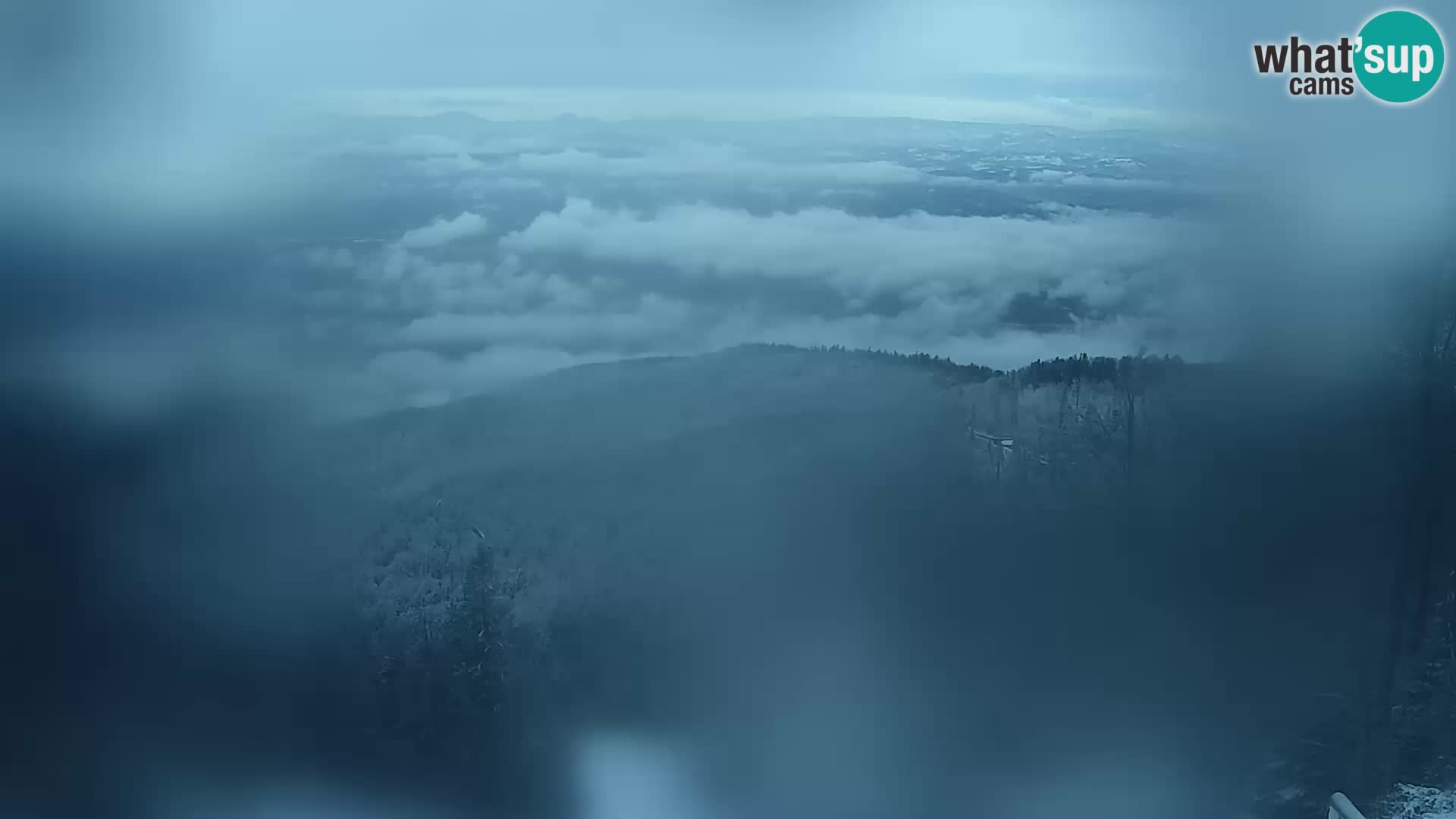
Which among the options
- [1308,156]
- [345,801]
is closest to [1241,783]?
[1308,156]

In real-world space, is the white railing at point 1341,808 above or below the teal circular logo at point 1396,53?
below

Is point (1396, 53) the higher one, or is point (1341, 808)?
point (1396, 53)

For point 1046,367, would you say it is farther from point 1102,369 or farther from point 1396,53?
point 1396,53

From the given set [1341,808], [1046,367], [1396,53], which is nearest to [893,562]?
[1046,367]

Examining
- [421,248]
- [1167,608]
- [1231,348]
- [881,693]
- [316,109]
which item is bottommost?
[881,693]

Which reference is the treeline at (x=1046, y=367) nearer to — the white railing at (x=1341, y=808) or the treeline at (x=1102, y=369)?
the treeline at (x=1102, y=369)

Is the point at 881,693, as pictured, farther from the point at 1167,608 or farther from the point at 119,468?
the point at 119,468

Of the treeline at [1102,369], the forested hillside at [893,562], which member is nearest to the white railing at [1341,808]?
the forested hillside at [893,562]
